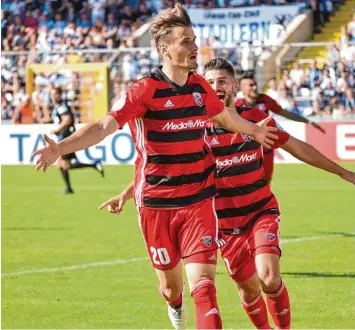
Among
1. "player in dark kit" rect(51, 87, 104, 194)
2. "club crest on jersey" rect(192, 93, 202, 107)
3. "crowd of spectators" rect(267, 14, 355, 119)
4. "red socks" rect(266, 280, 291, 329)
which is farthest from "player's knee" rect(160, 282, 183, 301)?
"crowd of spectators" rect(267, 14, 355, 119)

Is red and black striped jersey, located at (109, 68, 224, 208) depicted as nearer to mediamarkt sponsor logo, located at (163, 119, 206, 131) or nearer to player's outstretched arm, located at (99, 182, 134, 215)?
mediamarkt sponsor logo, located at (163, 119, 206, 131)

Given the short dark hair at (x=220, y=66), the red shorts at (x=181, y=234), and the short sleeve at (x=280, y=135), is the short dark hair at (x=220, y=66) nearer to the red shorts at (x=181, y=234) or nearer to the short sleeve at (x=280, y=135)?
the short sleeve at (x=280, y=135)

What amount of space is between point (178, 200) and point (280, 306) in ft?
3.97

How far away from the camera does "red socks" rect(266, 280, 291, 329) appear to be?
7812 mm

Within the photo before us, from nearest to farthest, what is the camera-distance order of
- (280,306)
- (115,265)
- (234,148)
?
(280,306) < (234,148) < (115,265)

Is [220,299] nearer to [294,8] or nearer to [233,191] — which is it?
[233,191]

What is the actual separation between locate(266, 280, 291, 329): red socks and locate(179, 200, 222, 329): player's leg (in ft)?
2.63

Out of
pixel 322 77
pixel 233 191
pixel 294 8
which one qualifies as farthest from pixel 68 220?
pixel 294 8

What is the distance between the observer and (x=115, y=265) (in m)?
12.7

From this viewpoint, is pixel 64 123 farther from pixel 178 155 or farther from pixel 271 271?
pixel 178 155

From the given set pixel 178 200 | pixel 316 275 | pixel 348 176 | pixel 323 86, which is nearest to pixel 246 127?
pixel 178 200

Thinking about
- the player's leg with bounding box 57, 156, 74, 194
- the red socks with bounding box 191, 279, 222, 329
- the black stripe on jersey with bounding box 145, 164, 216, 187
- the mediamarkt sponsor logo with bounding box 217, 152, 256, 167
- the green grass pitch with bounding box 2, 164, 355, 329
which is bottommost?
the player's leg with bounding box 57, 156, 74, 194

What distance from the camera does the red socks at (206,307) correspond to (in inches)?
268

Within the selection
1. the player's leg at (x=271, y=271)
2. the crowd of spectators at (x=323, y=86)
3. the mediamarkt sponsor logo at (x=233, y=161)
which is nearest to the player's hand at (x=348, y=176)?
the player's leg at (x=271, y=271)
